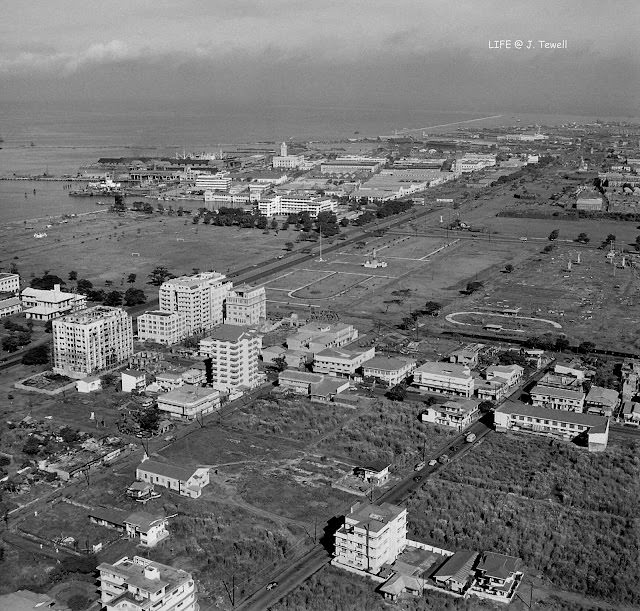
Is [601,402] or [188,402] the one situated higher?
[188,402]

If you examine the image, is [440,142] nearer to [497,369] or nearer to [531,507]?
[497,369]

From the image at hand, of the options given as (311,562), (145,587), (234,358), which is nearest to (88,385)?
(234,358)

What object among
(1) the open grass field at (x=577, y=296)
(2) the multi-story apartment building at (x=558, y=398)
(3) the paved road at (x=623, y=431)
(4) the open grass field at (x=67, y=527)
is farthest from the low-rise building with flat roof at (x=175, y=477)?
(1) the open grass field at (x=577, y=296)

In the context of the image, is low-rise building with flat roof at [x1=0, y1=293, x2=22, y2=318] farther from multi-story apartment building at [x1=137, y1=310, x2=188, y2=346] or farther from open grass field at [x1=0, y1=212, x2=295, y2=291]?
A: multi-story apartment building at [x1=137, y1=310, x2=188, y2=346]

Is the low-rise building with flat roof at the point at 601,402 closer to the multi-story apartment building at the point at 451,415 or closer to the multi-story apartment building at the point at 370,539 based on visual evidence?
the multi-story apartment building at the point at 451,415

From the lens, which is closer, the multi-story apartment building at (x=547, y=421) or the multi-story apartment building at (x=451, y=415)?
the multi-story apartment building at (x=547, y=421)

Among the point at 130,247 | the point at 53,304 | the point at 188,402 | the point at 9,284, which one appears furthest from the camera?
the point at 130,247

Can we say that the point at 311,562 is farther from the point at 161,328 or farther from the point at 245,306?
the point at 245,306
